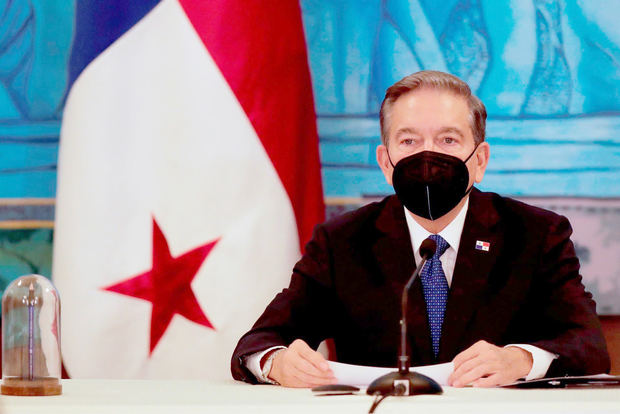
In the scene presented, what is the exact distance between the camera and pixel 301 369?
1880 mm

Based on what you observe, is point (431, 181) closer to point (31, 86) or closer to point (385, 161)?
point (385, 161)

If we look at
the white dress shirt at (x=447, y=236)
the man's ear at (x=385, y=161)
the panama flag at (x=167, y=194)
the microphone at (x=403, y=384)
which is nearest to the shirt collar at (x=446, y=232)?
the white dress shirt at (x=447, y=236)

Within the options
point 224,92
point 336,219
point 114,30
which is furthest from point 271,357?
point 114,30

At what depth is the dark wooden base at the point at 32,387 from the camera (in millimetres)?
1644

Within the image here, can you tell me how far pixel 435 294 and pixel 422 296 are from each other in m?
0.04

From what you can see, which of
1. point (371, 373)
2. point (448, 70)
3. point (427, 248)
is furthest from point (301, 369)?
point (448, 70)

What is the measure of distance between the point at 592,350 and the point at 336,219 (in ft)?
2.56

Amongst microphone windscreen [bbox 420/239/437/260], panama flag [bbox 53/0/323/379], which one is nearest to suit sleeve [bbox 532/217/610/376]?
microphone windscreen [bbox 420/239/437/260]

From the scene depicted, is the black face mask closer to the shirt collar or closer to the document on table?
the shirt collar

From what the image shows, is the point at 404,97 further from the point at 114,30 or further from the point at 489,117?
the point at 114,30

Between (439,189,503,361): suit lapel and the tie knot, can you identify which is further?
the tie knot

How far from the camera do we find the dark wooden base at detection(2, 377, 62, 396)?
5.39ft

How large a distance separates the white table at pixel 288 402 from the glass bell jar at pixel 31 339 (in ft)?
0.16

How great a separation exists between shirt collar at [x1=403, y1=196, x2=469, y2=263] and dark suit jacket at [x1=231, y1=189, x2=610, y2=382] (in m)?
0.02
